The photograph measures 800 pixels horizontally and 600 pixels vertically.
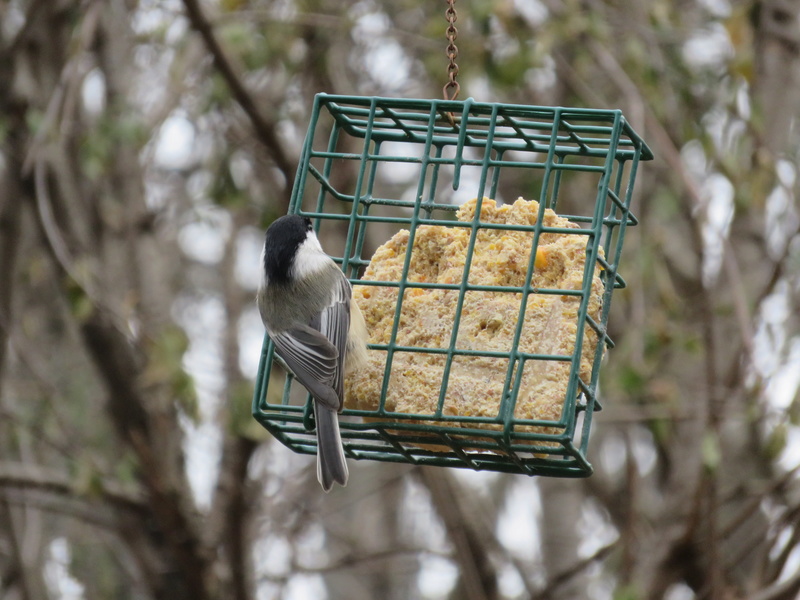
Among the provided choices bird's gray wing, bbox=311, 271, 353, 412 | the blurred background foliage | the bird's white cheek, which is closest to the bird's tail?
bird's gray wing, bbox=311, 271, 353, 412

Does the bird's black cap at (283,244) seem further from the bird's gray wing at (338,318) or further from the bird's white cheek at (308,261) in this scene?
the bird's gray wing at (338,318)

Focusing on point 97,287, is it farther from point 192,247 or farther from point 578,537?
point 192,247

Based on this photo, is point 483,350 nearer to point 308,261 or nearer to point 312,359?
point 312,359

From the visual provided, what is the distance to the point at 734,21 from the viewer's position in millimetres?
5328

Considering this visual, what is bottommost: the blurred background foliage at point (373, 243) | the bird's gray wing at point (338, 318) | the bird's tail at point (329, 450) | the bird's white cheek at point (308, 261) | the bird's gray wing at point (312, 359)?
the bird's tail at point (329, 450)

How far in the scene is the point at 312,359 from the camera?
301 centimetres

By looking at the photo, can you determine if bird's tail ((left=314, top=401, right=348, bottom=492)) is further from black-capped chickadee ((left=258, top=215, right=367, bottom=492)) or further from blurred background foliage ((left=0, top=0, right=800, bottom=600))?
blurred background foliage ((left=0, top=0, right=800, bottom=600))

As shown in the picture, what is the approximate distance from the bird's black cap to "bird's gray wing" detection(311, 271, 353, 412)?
0.64 ft

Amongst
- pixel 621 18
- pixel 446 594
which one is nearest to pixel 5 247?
pixel 621 18

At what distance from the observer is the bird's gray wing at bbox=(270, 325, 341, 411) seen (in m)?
2.90

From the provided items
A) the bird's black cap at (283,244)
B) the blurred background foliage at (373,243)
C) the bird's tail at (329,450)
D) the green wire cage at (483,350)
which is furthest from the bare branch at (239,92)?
the bird's tail at (329,450)

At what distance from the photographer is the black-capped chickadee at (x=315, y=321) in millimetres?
2895

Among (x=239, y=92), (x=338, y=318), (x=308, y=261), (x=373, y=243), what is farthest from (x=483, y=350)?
(x=373, y=243)

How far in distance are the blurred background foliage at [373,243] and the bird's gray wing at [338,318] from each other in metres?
1.78
